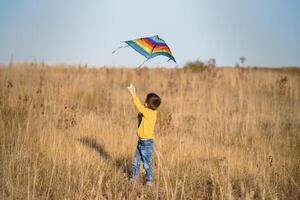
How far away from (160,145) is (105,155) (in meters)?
0.77

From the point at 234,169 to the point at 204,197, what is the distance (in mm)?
1366

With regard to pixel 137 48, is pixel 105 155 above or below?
below

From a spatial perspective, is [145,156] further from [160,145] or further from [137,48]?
[137,48]

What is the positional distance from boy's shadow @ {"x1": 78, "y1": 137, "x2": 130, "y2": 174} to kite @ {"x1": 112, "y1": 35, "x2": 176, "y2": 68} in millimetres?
1626

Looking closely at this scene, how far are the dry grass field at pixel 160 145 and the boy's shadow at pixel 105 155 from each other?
1cm

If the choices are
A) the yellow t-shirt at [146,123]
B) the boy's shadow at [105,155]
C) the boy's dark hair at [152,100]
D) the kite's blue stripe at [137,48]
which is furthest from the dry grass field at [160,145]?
the kite's blue stripe at [137,48]

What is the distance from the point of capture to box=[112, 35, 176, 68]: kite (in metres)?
4.33

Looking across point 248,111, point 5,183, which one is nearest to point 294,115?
point 248,111

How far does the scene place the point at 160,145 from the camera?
5980 millimetres

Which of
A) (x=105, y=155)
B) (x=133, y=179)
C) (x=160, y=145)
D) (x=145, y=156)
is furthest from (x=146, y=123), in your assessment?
(x=105, y=155)

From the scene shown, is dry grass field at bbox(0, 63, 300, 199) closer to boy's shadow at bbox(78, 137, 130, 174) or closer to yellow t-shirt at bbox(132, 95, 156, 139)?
boy's shadow at bbox(78, 137, 130, 174)

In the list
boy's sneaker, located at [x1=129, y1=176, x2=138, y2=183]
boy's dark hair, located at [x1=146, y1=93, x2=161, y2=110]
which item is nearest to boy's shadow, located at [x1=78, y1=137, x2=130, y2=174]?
boy's sneaker, located at [x1=129, y1=176, x2=138, y2=183]

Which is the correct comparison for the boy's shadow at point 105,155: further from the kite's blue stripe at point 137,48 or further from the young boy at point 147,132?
the kite's blue stripe at point 137,48

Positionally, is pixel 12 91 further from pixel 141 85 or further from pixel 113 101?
pixel 141 85
